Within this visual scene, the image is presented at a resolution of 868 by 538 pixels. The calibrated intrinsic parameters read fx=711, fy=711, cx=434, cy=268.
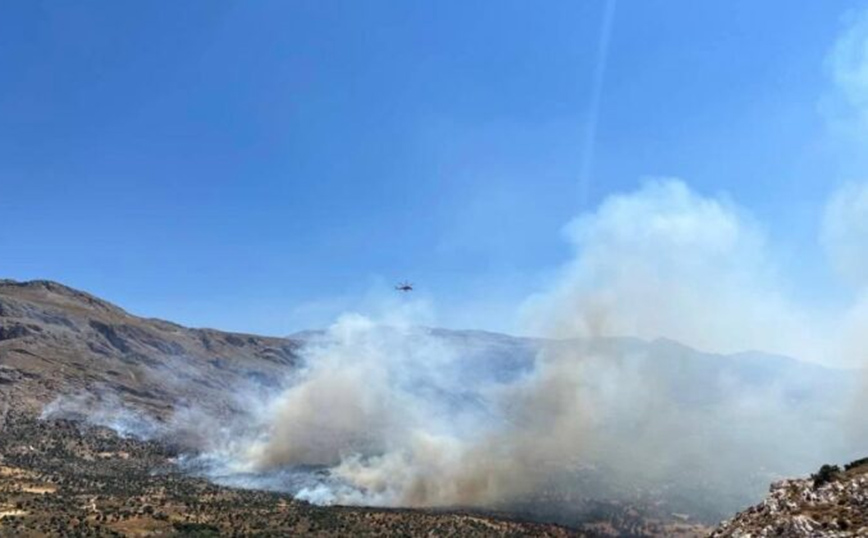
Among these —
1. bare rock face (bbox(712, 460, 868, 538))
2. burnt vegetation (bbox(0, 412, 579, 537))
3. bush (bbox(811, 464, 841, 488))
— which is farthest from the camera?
burnt vegetation (bbox(0, 412, 579, 537))

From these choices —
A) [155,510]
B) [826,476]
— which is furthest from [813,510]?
[155,510]

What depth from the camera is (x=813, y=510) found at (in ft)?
139

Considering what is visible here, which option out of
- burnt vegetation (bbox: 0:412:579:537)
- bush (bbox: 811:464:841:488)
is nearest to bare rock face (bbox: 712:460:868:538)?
bush (bbox: 811:464:841:488)

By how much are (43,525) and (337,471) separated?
313ft

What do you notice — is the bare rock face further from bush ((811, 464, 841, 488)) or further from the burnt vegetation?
the burnt vegetation

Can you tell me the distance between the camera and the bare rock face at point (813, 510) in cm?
3866

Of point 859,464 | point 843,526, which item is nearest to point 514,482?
point 859,464

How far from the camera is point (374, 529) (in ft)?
385

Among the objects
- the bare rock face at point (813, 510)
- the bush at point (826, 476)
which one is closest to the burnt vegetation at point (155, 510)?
the bare rock face at point (813, 510)

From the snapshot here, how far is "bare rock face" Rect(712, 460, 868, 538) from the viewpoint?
127 ft

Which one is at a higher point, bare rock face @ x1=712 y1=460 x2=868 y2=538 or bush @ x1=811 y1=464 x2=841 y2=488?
bush @ x1=811 y1=464 x2=841 y2=488

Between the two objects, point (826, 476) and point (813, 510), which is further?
point (826, 476)

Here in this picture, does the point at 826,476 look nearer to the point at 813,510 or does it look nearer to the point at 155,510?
the point at 813,510

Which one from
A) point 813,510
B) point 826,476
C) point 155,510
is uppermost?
point 826,476
